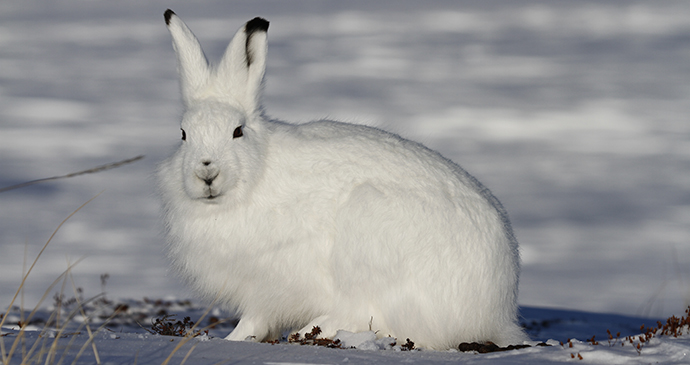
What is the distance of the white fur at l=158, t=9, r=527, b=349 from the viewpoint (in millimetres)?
5562

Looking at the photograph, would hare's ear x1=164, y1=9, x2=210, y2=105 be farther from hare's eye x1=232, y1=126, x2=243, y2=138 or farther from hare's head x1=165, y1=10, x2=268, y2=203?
hare's eye x1=232, y1=126, x2=243, y2=138

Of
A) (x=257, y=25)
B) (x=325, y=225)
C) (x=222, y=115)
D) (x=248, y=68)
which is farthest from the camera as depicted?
(x=248, y=68)

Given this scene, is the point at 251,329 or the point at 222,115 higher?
the point at 222,115

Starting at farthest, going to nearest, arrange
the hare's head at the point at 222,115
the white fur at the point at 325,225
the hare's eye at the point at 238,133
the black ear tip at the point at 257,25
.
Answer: the black ear tip at the point at 257,25 → the hare's eye at the point at 238,133 → the hare's head at the point at 222,115 → the white fur at the point at 325,225

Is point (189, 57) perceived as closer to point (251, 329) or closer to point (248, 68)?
point (248, 68)

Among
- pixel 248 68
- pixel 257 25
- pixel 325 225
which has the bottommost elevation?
pixel 325 225

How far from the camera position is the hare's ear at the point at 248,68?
6.13 metres

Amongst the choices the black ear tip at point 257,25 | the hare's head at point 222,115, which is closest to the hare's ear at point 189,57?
the hare's head at point 222,115

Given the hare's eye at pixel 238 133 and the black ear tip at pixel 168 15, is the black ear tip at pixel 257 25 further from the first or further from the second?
the hare's eye at pixel 238 133

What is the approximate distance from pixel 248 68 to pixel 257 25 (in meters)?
0.41

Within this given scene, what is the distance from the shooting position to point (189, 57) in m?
6.20

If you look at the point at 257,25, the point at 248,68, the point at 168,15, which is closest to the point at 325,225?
the point at 248,68

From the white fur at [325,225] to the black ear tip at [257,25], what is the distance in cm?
5

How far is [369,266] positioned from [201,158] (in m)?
1.69
